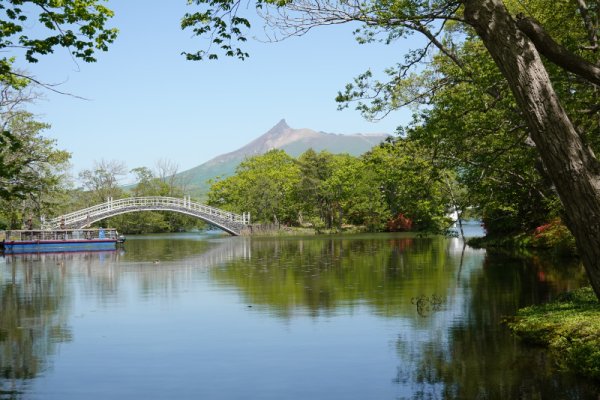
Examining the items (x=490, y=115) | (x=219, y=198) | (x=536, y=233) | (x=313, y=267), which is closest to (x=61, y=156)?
(x=313, y=267)

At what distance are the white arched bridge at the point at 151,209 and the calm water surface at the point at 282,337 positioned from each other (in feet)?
113

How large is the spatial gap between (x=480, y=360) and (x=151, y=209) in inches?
2256

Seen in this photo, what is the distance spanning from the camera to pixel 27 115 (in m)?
39.6

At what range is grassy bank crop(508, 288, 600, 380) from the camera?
9.14 meters

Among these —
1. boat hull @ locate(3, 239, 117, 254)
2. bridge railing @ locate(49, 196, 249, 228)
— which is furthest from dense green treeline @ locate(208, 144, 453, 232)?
boat hull @ locate(3, 239, 117, 254)

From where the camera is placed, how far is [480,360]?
1013 cm

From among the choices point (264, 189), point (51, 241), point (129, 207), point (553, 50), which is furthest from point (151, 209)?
point (553, 50)

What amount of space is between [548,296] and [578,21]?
658 centimetres

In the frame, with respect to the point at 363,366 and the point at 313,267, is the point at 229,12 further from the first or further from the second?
the point at 313,267

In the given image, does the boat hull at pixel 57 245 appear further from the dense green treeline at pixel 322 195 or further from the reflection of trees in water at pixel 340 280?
the dense green treeline at pixel 322 195

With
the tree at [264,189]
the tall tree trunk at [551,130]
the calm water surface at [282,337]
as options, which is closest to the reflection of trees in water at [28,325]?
the calm water surface at [282,337]

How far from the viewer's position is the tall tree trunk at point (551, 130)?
5.10 m

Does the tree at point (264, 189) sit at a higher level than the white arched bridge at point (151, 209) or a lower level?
higher

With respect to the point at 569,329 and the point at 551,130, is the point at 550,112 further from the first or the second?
the point at 569,329
